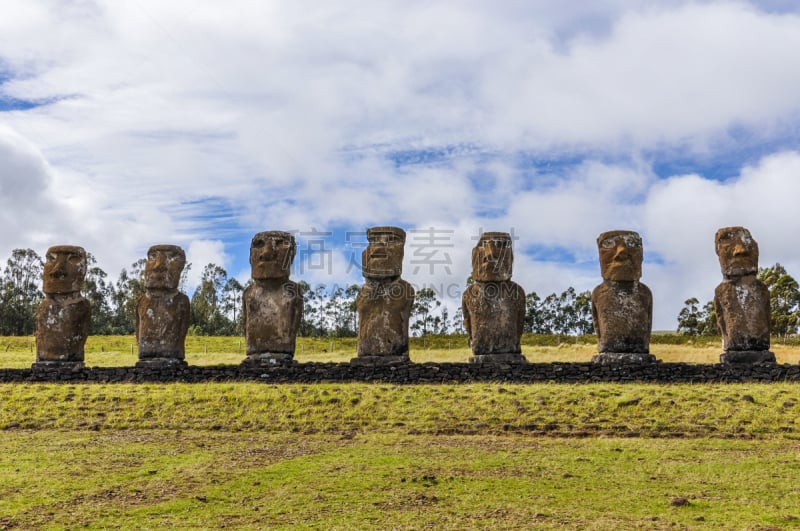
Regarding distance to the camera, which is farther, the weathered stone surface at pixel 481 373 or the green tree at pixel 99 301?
the green tree at pixel 99 301

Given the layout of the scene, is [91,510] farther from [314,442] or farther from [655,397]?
[655,397]

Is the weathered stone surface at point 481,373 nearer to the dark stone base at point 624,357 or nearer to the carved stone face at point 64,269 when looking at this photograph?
the dark stone base at point 624,357

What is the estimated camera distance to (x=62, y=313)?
62.6 ft

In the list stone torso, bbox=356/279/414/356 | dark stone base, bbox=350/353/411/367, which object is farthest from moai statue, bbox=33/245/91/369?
stone torso, bbox=356/279/414/356

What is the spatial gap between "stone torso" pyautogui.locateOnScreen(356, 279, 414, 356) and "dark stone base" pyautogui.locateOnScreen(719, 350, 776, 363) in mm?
6846

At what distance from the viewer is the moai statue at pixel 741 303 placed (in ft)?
57.2

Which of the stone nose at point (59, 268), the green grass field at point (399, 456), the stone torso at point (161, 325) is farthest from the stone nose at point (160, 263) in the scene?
the green grass field at point (399, 456)

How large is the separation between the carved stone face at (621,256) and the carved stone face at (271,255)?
695 cm

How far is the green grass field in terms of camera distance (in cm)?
814

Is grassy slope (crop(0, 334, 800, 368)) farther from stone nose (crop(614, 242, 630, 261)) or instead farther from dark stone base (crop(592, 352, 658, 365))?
stone nose (crop(614, 242, 630, 261))

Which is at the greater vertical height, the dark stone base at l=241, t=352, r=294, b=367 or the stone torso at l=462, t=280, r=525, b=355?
the stone torso at l=462, t=280, r=525, b=355

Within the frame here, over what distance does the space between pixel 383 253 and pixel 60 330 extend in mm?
7705

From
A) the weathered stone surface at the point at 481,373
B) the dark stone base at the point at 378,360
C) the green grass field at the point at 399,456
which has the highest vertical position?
the dark stone base at the point at 378,360

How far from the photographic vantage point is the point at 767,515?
26.1ft
